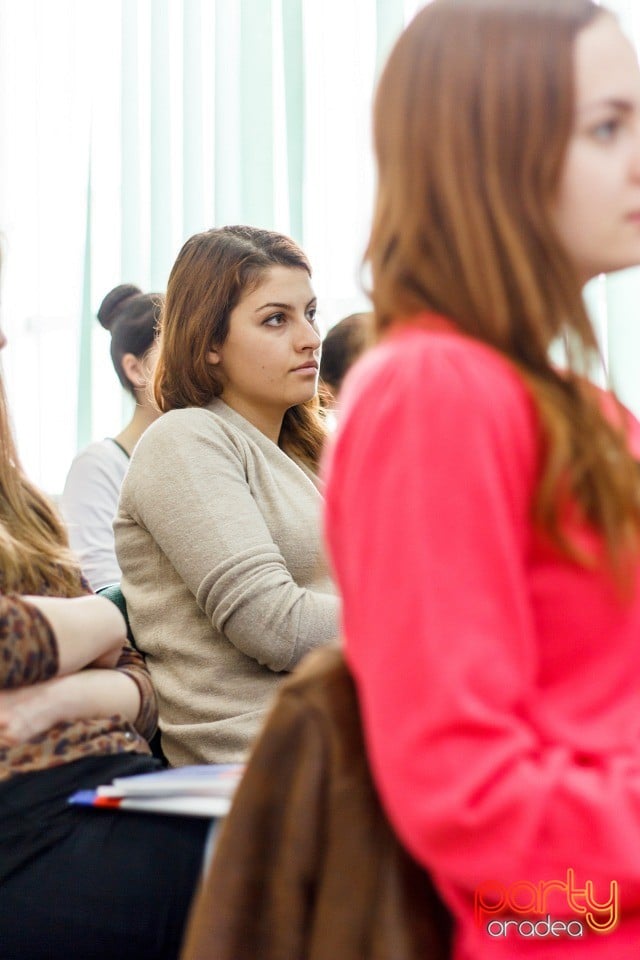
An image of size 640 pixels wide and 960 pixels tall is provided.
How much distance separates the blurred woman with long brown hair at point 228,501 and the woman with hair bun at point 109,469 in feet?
2.60

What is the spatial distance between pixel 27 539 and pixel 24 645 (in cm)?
20

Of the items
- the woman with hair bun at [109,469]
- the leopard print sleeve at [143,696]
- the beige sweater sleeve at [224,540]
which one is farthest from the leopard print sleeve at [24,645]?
the woman with hair bun at [109,469]

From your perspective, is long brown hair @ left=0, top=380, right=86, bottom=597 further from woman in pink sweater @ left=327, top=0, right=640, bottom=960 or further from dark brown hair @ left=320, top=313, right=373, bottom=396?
dark brown hair @ left=320, top=313, right=373, bottom=396

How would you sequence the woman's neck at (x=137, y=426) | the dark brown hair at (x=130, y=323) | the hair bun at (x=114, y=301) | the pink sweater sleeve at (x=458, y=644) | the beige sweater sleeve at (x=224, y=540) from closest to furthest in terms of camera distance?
the pink sweater sleeve at (x=458, y=644)
the beige sweater sleeve at (x=224, y=540)
the woman's neck at (x=137, y=426)
the dark brown hair at (x=130, y=323)
the hair bun at (x=114, y=301)

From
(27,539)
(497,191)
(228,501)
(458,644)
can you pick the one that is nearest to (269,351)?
(228,501)

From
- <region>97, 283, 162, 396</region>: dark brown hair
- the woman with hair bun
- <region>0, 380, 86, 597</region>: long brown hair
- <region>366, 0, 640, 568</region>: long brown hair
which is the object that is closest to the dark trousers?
<region>0, 380, 86, 597</region>: long brown hair

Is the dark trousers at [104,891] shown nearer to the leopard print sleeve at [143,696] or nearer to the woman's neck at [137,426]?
the leopard print sleeve at [143,696]

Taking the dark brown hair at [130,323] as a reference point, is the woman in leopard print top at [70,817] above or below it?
below

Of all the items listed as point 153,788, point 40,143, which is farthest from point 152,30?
point 153,788

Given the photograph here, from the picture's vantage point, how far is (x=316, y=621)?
5.09 feet

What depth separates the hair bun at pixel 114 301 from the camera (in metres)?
2.99

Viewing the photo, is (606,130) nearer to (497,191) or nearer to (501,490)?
(497,191)

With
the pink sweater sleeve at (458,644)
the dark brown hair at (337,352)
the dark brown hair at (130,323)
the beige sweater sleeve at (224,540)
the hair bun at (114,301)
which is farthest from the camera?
the hair bun at (114,301)

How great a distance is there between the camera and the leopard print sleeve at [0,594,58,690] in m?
1.19
